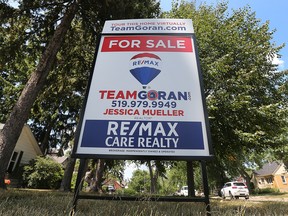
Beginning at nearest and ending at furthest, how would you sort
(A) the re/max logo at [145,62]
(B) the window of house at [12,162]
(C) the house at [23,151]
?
(A) the re/max logo at [145,62] → (B) the window of house at [12,162] → (C) the house at [23,151]

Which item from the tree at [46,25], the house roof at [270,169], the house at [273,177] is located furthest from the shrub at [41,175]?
the house roof at [270,169]

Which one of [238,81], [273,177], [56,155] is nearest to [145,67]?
[238,81]

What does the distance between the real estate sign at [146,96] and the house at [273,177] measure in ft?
156

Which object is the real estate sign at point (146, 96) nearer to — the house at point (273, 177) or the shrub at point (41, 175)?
the shrub at point (41, 175)

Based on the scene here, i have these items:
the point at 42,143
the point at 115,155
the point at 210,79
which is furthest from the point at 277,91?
the point at 42,143

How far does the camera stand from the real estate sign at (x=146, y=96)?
2.84m

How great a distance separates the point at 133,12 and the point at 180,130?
813cm

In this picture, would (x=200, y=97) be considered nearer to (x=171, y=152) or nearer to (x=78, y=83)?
(x=171, y=152)

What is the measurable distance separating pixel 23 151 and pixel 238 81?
1888 centimetres

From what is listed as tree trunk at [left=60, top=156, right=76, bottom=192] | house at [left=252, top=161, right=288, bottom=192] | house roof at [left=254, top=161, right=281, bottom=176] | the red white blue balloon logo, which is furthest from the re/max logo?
house roof at [left=254, top=161, right=281, bottom=176]

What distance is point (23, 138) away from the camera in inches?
797

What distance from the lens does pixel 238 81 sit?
39.4ft

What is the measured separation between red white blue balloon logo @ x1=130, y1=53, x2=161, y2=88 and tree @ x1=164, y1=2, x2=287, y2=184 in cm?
695

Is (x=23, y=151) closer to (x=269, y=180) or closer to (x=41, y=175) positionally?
(x=41, y=175)
